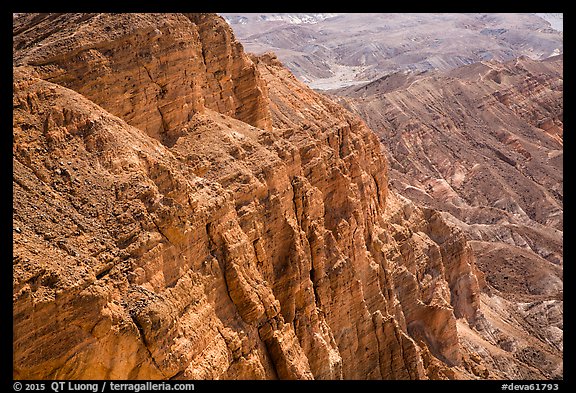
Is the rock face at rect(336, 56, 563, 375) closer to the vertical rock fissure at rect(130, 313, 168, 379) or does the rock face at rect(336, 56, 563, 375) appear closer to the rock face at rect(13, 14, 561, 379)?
the rock face at rect(13, 14, 561, 379)

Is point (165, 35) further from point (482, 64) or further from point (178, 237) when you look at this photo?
point (482, 64)

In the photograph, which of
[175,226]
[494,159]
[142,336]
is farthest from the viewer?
[494,159]

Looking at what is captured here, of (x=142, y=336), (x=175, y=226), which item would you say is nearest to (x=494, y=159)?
(x=175, y=226)

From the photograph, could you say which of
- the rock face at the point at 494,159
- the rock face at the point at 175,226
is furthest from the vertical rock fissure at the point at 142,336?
the rock face at the point at 494,159

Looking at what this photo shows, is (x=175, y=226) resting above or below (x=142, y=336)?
above

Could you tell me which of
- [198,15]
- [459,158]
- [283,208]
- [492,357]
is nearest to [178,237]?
[283,208]

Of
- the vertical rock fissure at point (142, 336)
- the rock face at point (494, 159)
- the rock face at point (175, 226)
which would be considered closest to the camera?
the rock face at point (175, 226)

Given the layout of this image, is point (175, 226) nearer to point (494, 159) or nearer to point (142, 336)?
point (142, 336)

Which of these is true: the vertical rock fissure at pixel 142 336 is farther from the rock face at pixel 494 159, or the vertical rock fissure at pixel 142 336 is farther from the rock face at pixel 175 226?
the rock face at pixel 494 159

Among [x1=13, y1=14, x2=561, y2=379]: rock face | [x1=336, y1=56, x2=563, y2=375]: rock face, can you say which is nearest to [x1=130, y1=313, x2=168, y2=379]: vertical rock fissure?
[x1=13, y1=14, x2=561, y2=379]: rock face
